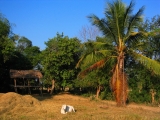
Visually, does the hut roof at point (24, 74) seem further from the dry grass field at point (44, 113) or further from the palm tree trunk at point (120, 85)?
the palm tree trunk at point (120, 85)

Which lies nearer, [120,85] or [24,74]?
[120,85]

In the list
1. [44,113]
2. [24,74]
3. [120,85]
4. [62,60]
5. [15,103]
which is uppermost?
[62,60]

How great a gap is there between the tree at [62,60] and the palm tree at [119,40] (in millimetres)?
8166

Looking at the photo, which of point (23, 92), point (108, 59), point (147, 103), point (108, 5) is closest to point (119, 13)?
point (108, 5)

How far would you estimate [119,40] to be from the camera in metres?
15.5

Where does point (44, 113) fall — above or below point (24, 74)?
below

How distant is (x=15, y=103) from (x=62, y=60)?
11576mm

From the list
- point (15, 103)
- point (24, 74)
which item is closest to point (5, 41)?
point (24, 74)

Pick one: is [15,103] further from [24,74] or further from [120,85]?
[24,74]

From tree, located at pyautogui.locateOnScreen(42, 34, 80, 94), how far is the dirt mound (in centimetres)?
1002

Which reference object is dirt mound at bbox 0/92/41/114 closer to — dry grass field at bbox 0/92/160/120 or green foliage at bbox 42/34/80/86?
dry grass field at bbox 0/92/160/120

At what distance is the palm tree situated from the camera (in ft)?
49.5

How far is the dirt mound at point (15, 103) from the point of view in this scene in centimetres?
1227

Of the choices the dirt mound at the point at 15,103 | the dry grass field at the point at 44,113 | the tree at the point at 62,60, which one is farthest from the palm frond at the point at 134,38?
the tree at the point at 62,60
